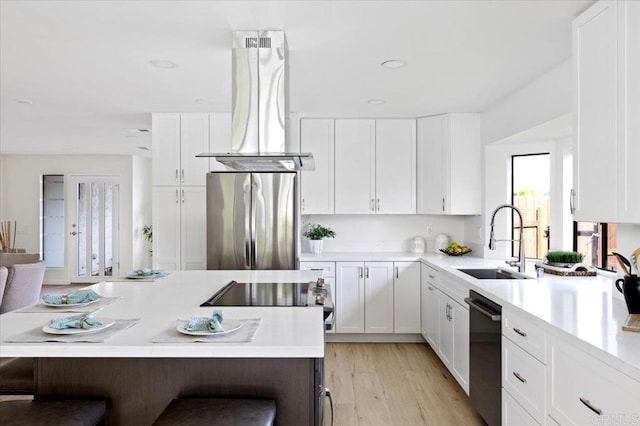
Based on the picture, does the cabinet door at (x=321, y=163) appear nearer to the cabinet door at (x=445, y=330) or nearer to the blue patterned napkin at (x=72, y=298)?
the cabinet door at (x=445, y=330)

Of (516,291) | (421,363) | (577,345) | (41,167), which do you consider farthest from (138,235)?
(577,345)

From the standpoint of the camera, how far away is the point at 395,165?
16.0 feet

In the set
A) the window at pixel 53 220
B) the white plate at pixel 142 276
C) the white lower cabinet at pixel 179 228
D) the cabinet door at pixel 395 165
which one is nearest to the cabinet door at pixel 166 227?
the white lower cabinet at pixel 179 228

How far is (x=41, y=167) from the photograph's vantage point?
26.0 ft

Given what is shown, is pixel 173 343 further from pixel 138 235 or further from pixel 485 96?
pixel 138 235

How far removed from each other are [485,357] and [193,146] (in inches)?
135

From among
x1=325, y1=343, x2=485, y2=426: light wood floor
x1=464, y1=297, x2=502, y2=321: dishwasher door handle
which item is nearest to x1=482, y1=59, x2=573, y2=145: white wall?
x1=464, y1=297, x2=502, y2=321: dishwasher door handle

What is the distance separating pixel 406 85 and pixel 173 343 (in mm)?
2863

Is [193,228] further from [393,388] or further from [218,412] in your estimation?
[218,412]

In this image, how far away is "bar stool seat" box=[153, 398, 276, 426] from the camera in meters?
1.43

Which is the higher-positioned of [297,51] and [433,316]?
[297,51]

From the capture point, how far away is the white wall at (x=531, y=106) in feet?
9.50

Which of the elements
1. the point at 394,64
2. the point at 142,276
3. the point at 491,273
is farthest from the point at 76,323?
the point at 491,273

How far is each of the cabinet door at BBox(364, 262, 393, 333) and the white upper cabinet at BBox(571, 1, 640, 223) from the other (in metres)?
2.42
